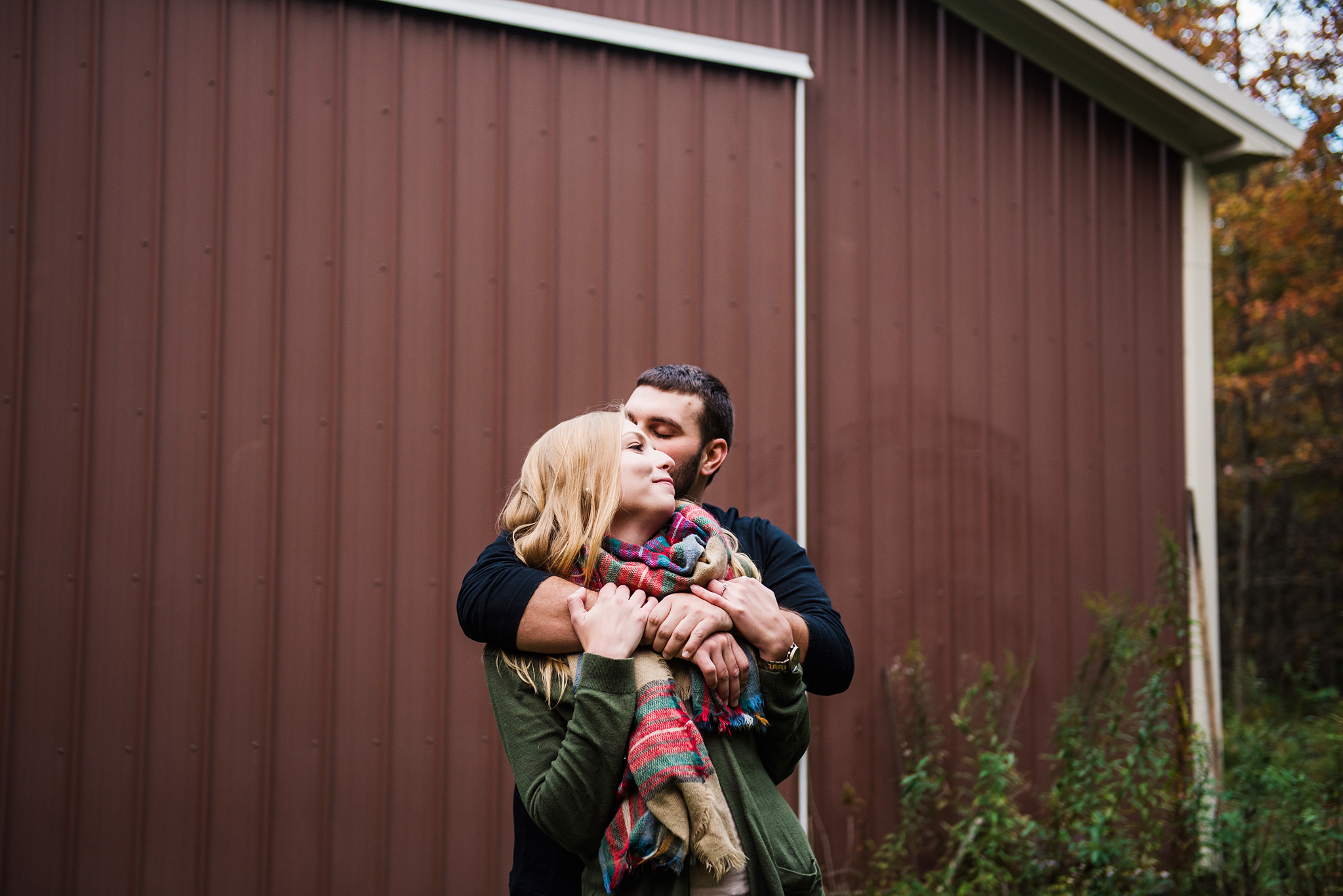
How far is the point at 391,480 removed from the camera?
3658mm

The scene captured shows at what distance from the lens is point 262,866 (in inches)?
133

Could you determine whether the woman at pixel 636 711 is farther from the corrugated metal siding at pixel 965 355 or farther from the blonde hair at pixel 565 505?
the corrugated metal siding at pixel 965 355

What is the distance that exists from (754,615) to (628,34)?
10.3ft

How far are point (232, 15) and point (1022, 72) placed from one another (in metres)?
3.76

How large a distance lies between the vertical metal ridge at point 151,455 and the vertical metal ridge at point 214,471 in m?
0.17

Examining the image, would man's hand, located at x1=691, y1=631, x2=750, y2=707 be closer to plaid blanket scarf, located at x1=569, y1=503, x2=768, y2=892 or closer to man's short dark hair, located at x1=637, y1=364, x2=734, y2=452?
plaid blanket scarf, located at x1=569, y1=503, x2=768, y2=892

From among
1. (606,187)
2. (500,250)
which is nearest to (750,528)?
(500,250)

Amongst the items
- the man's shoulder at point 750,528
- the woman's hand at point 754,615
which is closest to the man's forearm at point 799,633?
the woman's hand at point 754,615

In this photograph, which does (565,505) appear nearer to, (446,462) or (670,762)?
(670,762)

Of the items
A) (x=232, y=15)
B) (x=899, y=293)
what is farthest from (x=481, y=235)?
(x=899, y=293)

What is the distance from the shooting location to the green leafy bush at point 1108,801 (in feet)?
12.2

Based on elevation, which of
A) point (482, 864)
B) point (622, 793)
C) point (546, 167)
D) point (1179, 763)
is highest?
point (546, 167)

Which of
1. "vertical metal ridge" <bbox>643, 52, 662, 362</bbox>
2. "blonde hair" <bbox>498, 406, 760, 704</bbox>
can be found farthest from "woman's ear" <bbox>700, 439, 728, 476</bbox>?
"vertical metal ridge" <bbox>643, 52, 662, 362</bbox>

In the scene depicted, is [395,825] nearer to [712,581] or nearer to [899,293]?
[712,581]
